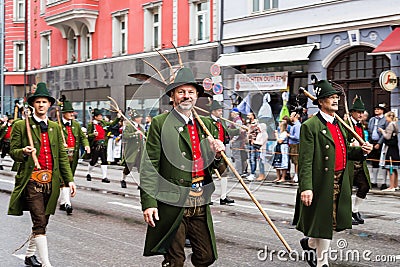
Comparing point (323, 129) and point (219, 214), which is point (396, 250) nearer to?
point (323, 129)

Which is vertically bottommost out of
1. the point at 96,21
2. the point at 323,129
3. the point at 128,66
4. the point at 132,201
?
the point at 132,201

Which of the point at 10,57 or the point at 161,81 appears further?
the point at 10,57

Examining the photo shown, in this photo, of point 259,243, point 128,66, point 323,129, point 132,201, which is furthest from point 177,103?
point 128,66

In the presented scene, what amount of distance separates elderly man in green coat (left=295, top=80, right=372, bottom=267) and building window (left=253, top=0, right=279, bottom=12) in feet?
55.0

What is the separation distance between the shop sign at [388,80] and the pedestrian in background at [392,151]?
315 cm

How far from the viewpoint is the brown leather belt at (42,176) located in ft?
23.4

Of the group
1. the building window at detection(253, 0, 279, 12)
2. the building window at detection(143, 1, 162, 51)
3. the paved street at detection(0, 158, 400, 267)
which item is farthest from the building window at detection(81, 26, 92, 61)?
the paved street at detection(0, 158, 400, 267)

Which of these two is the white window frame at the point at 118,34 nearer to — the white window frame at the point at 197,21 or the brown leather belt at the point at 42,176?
the white window frame at the point at 197,21

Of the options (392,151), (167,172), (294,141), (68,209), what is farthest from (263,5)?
(167,172)

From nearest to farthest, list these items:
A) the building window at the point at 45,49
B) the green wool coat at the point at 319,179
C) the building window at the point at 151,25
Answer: the green wool coat at the point at 319,179 < the building window at the point at 151,25 < the building window at the point at 45,49

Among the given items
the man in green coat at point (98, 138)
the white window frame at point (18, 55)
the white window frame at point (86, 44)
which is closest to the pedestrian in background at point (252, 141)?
the man in green coat at point (98, 138)

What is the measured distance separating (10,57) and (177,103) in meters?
38.0

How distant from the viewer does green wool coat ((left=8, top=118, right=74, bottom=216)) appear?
712 cm

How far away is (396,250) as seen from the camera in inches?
310
